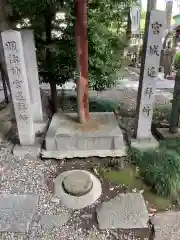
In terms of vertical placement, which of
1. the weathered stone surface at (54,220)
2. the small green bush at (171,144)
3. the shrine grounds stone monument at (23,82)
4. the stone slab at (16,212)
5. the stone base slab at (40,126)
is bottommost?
the weathered stone surface at (54,220)

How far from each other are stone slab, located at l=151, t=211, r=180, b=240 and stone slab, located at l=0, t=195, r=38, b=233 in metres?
1.83

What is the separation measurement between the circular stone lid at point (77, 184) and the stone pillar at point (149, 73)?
160cm

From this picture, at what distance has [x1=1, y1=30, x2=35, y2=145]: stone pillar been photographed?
3.97 meters

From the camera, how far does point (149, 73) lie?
14.0 feet

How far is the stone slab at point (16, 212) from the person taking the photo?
3184mm

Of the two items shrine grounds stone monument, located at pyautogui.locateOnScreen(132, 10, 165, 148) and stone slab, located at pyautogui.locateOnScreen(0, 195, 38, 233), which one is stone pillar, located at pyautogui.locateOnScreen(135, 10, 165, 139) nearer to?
shrine grounds stone monument, located at pyautogui.locateOnScreen(132, 10, 165, 148)

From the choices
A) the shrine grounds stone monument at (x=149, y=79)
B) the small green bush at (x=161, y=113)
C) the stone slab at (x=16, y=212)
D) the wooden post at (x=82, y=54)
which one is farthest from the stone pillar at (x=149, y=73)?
the stone slab at (x=16, y=212)

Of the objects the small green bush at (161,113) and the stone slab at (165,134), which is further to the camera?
the small green bush at (161,113)

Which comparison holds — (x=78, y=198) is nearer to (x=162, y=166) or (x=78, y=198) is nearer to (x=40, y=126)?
(x=162, y=166)

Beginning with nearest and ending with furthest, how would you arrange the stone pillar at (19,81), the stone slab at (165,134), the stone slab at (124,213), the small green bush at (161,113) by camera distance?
the stone slab at (124,213) → the stone pillar at (19,81) → the stone slab at (165,134) → the small green bush at (161,113)

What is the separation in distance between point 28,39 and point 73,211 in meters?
3.60

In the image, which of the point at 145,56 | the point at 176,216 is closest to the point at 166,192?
the point at 176,216

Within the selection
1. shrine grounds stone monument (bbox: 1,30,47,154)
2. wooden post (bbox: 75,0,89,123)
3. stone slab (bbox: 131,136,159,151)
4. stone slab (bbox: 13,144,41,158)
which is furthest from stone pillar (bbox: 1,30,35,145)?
stone slab (bbox: 131,136,159,151)

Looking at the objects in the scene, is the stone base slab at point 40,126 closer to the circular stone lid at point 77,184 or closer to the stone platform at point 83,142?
the stone platform at point 83,142
